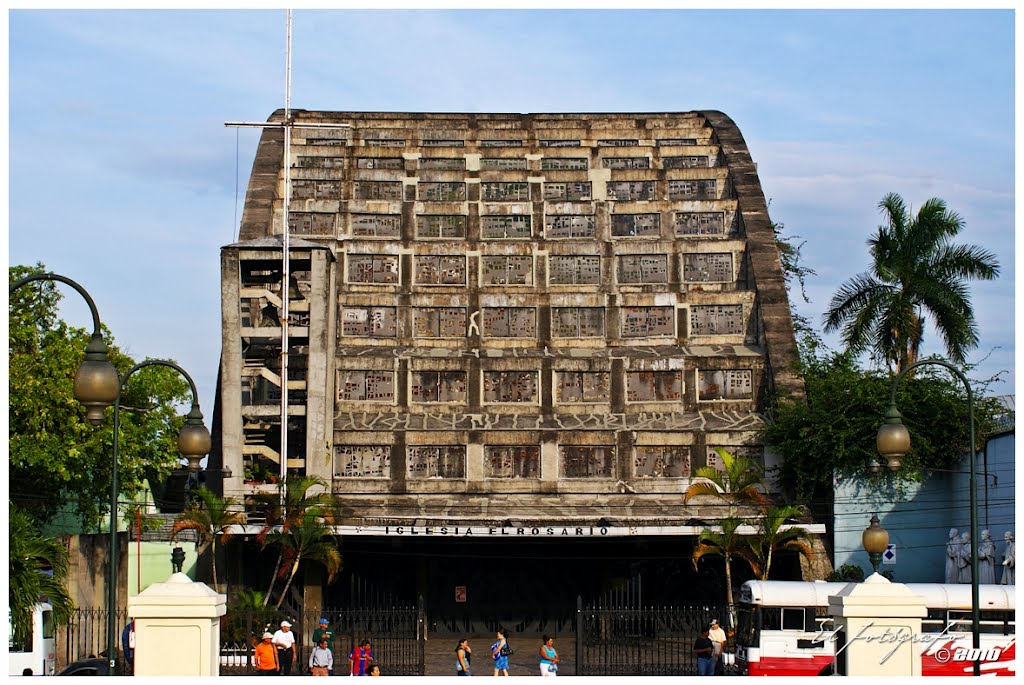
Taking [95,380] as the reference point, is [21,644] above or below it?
below

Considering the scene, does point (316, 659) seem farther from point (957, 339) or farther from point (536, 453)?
point (957, 339)

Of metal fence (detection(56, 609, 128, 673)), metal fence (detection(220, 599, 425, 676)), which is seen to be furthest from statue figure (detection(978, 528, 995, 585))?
metal fence (detection(56, 609, 128, 673))

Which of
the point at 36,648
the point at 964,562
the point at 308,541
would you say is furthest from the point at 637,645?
the point at 36,648

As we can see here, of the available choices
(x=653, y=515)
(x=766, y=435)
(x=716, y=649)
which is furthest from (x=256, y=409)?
(x=716, y=649)

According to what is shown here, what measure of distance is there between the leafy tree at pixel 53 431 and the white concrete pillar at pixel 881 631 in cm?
2909

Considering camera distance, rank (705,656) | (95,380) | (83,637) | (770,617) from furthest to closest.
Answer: (83,637)
(770,617)
(705,656)
(95,380)

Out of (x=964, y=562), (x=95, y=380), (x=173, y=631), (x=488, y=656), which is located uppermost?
(x=95, y=380)

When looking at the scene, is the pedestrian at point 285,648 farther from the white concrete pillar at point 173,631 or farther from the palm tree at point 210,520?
the white concrete pillar at point 173,631

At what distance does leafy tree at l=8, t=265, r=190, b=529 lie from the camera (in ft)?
158

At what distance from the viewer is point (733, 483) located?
4922 cm

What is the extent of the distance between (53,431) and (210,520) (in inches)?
262

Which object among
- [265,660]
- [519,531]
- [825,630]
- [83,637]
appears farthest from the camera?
[519,531]

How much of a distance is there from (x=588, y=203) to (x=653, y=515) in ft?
52.2

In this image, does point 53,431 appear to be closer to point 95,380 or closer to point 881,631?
point 95,380
